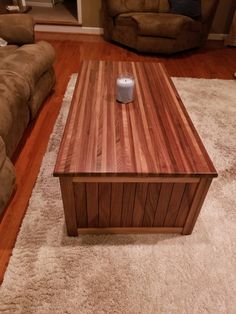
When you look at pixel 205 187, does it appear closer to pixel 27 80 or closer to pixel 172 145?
pixel 172 145

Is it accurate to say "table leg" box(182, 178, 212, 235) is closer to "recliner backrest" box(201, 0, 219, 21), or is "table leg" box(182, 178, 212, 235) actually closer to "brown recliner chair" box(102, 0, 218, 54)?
"brown recliner chair" box(102, 0, 218, 54)

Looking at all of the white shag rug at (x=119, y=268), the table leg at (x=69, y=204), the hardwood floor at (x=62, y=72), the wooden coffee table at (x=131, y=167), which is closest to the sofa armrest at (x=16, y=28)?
the hardwood floor at (x=62, y=72)

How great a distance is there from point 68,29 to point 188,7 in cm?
185

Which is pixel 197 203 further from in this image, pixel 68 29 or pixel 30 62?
pixel 68 29

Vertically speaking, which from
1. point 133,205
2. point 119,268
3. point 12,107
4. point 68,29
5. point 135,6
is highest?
point 135,6

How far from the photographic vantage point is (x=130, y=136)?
3.76 feet

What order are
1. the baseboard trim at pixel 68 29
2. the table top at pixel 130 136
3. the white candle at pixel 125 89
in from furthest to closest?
the baseboard trim at pixel 68 29 < the white candle at pixel 125 89 < the table top at pixel 130 136

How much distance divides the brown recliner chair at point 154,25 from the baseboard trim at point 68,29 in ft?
1.66

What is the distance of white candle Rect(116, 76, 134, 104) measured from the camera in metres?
1.29

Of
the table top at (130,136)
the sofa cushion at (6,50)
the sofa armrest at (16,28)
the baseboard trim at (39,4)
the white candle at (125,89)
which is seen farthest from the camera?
the baseboard trim at (39,4)

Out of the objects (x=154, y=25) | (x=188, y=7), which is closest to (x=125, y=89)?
(x=154, y=25)

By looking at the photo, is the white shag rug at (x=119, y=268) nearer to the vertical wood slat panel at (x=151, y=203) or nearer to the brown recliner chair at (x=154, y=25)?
the vertical wood slat panel at (x=151, y=203)

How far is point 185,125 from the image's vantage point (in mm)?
1229

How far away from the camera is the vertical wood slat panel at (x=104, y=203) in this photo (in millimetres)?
1055
